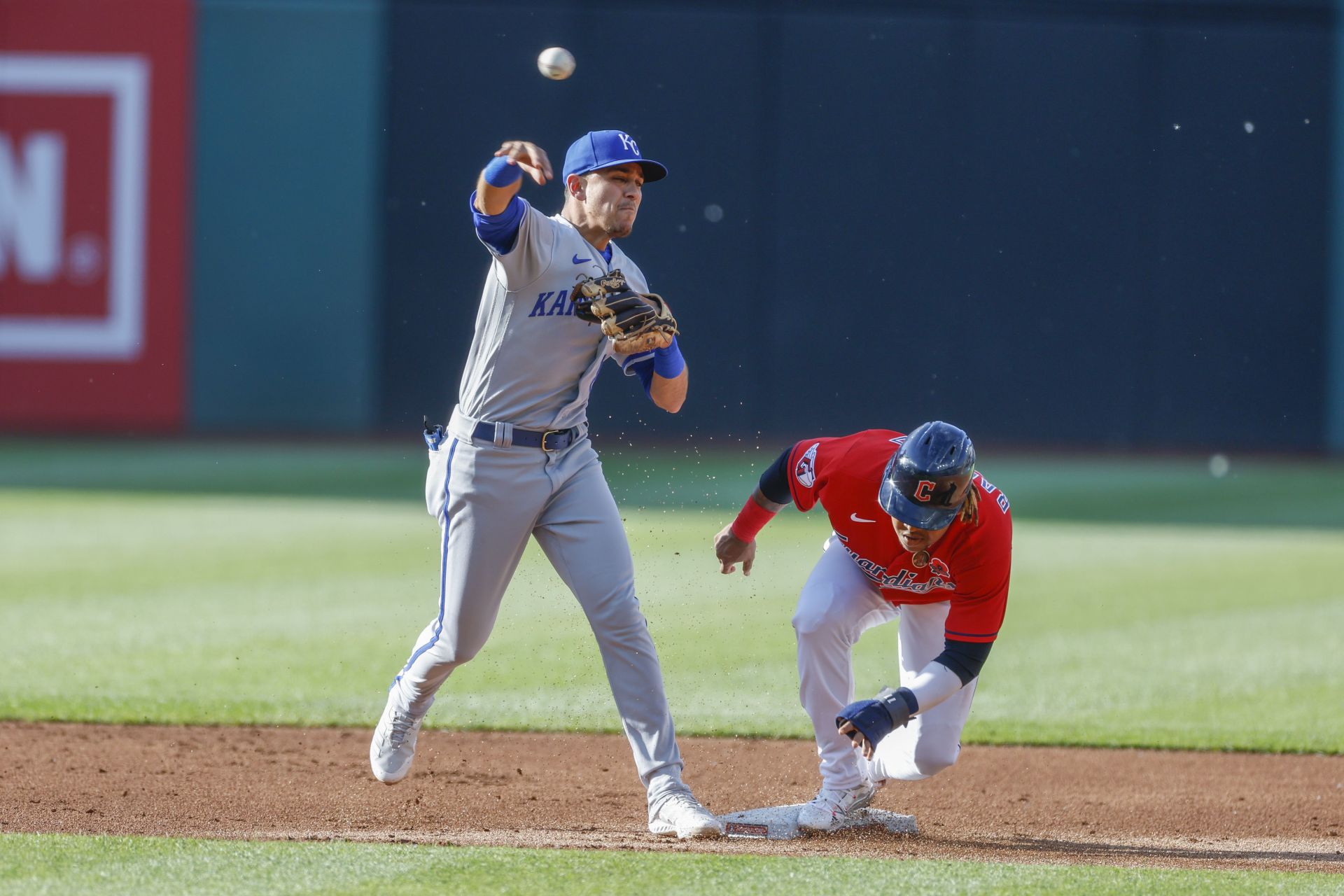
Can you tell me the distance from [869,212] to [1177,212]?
3427 millimetres

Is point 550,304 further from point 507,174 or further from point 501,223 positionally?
point 507,174

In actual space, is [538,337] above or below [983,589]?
above

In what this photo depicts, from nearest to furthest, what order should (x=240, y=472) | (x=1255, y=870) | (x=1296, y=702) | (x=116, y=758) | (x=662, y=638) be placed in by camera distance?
(x=1255, y=870) → (x=116, y=758) → (x=1296, y=702) → (x=662, y=638) → (x=240, y=472)

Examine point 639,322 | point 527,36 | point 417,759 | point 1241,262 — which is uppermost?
point 527,36

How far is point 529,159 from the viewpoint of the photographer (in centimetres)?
421

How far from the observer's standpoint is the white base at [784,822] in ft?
15.4

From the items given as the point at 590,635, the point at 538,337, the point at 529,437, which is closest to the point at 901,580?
the point at 529,437

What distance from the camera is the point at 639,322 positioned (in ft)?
14.2

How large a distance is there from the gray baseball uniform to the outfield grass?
1921mm

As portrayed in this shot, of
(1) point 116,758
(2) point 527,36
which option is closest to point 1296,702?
(1) point 116,758

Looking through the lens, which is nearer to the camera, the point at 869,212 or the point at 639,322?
the point at 639,322

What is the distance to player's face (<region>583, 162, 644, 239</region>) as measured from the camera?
4.55m

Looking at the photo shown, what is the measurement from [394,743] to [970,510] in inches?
78.0

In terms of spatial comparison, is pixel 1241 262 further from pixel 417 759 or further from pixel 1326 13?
pixel 417 759
